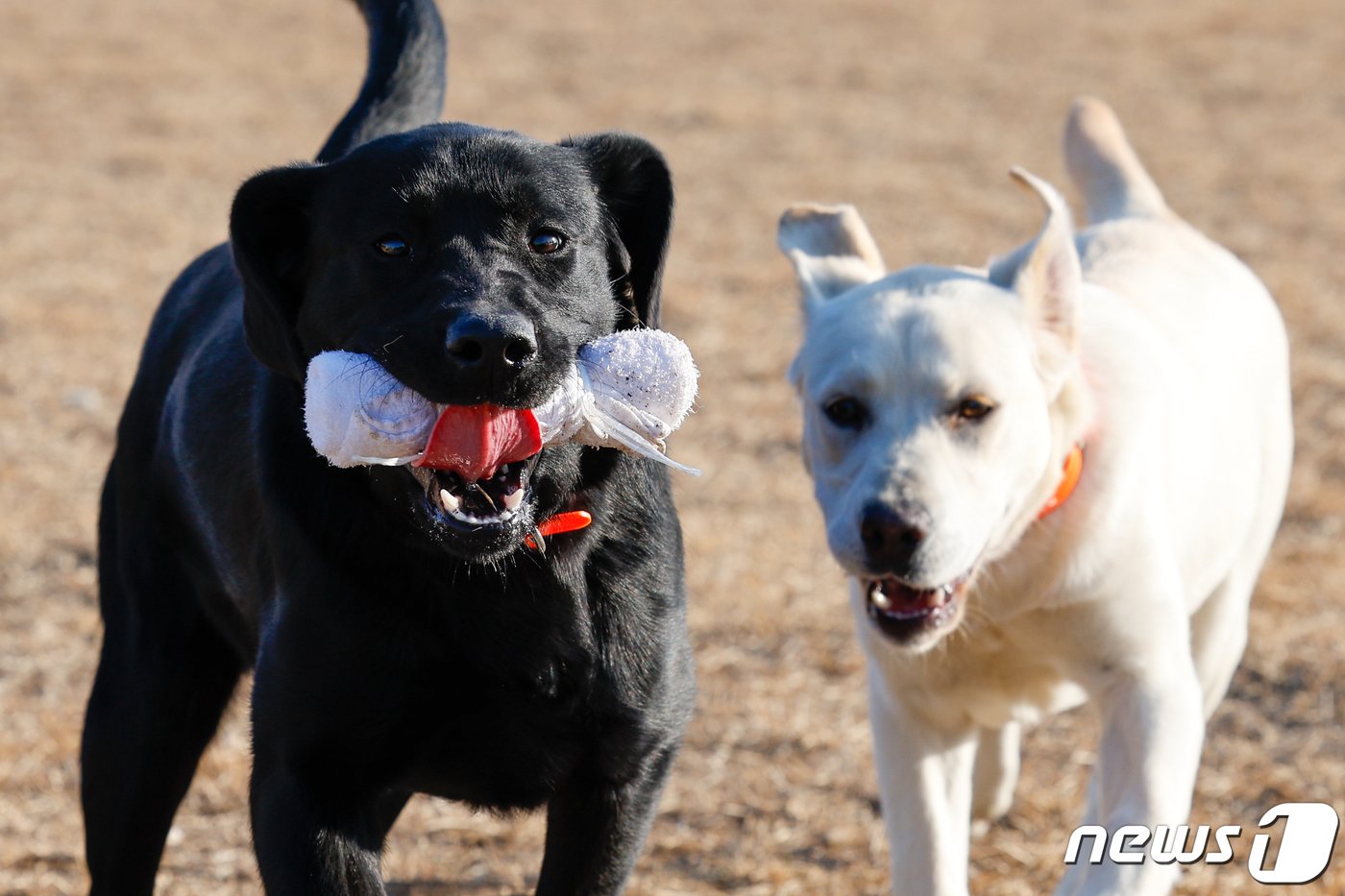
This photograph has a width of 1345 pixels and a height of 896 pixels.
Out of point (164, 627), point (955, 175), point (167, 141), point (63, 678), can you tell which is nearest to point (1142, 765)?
point (164, 627)

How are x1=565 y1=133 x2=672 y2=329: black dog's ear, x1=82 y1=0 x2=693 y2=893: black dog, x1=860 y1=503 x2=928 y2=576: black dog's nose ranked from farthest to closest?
x1=860 y1=503 x2=928 y2=576: black dog's nose → x1=565 y1=133 x2=672 y2=329: black dog's ear → x1=82 y1=0 x2=693 y2=893: black dog

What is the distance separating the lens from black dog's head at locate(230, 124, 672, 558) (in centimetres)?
244

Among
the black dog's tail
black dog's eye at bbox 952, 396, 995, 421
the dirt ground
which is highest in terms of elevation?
the black dog's tail

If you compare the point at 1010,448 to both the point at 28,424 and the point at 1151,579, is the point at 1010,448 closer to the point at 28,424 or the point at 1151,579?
the point at 1151,579

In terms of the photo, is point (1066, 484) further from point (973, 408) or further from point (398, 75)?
point (398, 75)

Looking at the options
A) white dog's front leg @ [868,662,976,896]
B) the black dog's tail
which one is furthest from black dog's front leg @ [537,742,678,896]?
Result: the black dog's tail

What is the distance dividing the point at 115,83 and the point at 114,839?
12.5 metres

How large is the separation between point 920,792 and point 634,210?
4.19ft

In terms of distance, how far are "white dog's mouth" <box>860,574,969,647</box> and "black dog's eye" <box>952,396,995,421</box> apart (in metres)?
0.30

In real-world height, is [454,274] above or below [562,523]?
above

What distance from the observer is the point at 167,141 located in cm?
1302

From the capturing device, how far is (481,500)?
252 cm

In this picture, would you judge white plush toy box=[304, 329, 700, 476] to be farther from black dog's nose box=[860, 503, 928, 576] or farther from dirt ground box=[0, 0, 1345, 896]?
dirt ground box=[0, 0, 1345, 896]

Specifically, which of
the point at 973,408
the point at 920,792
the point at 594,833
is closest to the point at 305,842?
the point at 594,833
